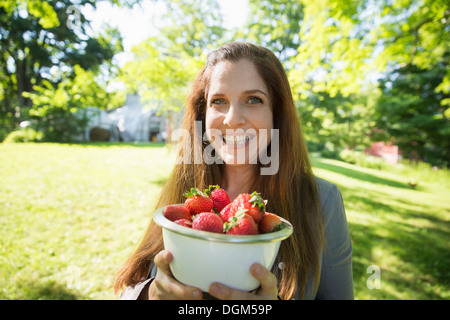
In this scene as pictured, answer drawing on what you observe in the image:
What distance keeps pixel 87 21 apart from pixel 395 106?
56.8 ft

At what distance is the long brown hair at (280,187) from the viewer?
4.29 feet

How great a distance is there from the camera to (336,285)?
1.43 m

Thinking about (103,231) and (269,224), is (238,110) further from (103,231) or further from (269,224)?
(103,231)

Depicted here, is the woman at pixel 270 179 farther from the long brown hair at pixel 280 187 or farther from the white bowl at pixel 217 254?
the white bowl at pixel 217 254

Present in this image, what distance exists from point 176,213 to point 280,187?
700 mm

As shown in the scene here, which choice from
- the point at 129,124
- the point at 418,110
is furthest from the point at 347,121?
the point at 129,124

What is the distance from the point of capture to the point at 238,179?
1.65 m

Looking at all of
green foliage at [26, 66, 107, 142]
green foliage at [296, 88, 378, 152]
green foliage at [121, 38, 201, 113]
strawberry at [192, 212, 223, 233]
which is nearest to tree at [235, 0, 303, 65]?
green foliage at [296, 88, 378, 152]

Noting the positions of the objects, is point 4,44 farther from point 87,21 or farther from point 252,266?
point 252,266

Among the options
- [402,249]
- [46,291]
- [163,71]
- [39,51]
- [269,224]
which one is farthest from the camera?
[39,51]

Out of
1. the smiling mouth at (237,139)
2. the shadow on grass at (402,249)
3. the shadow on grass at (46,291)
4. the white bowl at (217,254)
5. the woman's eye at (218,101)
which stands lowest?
the shadow on grass at (402,249)

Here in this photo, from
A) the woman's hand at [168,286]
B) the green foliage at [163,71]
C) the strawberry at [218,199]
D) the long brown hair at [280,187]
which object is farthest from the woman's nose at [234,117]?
the green foliage at [163,71]

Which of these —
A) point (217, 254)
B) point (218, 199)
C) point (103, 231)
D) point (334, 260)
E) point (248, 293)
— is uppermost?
point (218, 199)

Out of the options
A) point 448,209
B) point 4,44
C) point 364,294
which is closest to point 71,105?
point 4,44
